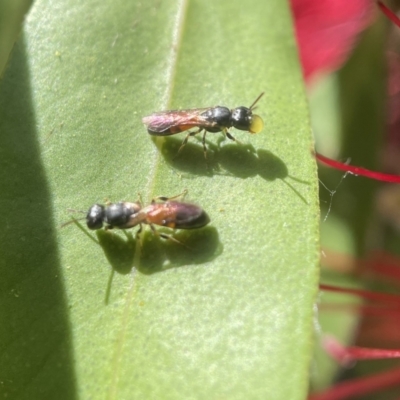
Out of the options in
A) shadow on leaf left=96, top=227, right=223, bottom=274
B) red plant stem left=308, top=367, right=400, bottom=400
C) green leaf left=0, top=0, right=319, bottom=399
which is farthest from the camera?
red plant stem left=308, top=367, right=400, bottom=400

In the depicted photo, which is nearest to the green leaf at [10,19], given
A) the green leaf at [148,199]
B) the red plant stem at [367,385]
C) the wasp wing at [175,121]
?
the green leaf at [148,199]

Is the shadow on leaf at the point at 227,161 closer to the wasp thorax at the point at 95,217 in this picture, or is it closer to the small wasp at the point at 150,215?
the small wasp at the point at 150,215

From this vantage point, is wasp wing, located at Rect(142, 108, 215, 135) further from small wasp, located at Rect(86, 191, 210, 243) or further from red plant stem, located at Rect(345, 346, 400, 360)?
red plant stem, located at Rect(345, 346, 400, 360)

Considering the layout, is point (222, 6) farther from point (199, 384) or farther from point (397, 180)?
point (199, 384)

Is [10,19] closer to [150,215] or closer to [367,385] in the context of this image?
[150,215]

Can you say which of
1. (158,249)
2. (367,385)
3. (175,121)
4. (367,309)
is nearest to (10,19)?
(175,121)

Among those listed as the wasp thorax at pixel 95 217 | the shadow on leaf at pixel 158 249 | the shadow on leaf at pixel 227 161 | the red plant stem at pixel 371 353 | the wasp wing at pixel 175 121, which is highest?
the wasp wing at pixel 175 121

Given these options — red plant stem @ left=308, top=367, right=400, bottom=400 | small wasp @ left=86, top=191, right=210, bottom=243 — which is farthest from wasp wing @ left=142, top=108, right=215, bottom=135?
red plant stem @ left=308, top=367, right=400, bottom=400
